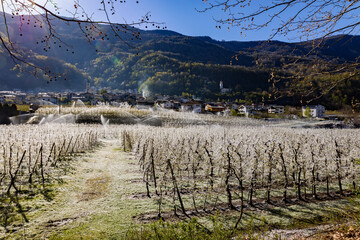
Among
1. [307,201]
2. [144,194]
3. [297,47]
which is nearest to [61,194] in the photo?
[144,194]

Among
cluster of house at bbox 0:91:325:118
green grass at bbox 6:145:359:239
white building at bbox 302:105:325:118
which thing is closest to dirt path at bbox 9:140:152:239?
green grass at bbox 6:145:359:239

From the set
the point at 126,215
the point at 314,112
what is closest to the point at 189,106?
the point at 314,112

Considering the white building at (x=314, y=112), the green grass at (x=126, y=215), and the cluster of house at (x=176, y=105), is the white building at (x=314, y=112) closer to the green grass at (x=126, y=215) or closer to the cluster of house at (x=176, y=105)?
the cluster of house at (x=176, y=105)

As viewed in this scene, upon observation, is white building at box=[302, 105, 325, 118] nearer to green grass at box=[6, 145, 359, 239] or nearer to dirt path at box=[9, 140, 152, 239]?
green grass at box=[6, 145, 359, 239]

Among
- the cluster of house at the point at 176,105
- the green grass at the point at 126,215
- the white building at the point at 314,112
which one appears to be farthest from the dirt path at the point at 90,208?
the white building at the point at 314,112

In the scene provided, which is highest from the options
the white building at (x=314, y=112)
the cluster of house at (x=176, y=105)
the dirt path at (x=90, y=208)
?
the cluster of house at (x=176, y=105)

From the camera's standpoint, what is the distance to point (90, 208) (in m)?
6.76

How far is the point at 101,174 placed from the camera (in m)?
10.7

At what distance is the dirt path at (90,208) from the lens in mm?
5410

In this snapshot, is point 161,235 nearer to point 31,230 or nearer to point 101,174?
point 31,230

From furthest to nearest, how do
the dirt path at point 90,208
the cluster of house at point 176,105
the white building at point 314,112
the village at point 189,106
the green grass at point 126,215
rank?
the white building at point 314,112 < the cluster of house at point 176,105 < the village at point 189,106 < the dirt path at point 90,208 < the green grass at point 126,215

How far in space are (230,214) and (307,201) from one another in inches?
153

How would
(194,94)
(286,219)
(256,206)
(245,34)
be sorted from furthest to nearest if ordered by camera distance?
(194,94) → (256,206) → (286,219) → (245,34)

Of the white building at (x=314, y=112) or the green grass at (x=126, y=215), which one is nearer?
the green grass at (x=126, y=215)
